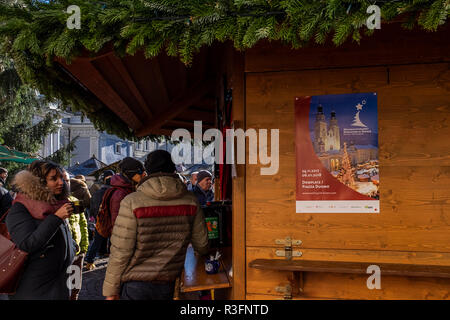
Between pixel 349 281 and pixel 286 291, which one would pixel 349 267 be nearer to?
pixel 349 281

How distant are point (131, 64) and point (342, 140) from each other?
2.34 meters

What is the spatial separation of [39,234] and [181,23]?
6.56ft

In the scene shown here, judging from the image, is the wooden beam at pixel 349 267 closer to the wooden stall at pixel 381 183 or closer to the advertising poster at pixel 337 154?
the wooden stall at pixel 381 183

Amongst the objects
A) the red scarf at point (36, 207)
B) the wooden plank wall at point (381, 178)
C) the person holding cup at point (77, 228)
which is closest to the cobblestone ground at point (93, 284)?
the person holding cup at point (77, 228)

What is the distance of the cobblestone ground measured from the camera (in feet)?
20.0

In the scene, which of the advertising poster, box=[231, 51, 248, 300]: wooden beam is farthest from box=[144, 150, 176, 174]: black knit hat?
the advertising poster

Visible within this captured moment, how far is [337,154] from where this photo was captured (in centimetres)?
301

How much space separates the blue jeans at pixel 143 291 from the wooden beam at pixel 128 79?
6.66ft

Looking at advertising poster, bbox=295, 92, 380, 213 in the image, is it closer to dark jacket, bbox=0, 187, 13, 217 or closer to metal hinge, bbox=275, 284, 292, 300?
metal hinge, bbox=275, 284, 292, 300

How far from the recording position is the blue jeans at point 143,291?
9.37ft

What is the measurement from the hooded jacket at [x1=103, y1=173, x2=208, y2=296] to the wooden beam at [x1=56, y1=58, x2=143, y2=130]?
1.17 m

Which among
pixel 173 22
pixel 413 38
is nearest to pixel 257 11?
pixel 173 22

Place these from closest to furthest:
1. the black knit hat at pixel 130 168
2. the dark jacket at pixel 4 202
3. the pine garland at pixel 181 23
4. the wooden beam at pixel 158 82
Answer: the pine garland at pixel 181 23
the wooden beam at pixel 158 82
the black knit hat at pixel 130 168
the dark jacket at pixel 4 202

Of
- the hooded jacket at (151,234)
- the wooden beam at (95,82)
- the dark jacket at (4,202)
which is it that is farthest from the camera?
the dark jacket at (4,202)
